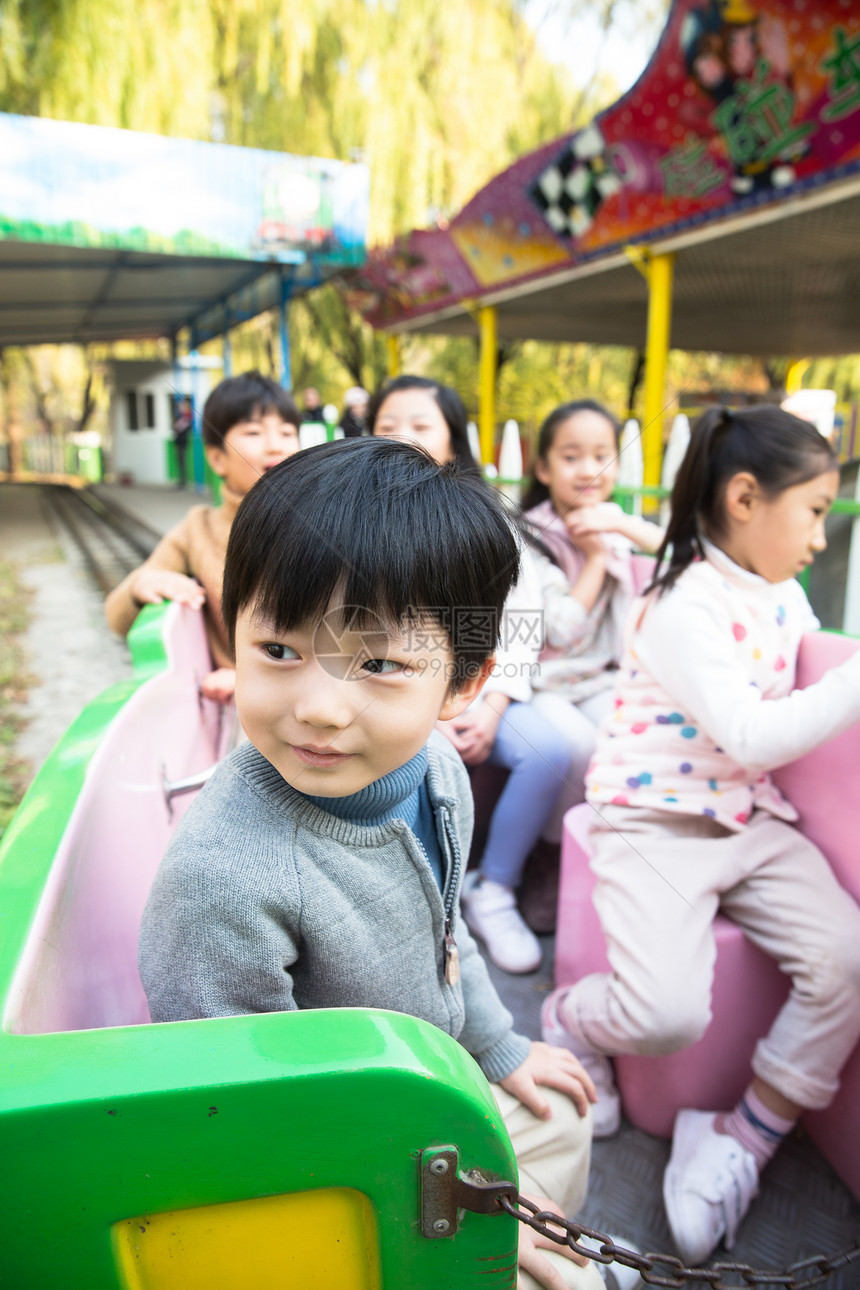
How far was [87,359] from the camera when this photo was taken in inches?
765

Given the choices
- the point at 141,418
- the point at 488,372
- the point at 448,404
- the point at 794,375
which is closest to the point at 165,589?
the point at 448,404

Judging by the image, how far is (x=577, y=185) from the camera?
6.46 metres

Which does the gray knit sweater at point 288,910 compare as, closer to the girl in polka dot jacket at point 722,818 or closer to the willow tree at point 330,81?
the girl in polka dot jacket at point 722,818

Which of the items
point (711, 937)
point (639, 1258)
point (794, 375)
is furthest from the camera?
point (794, 375)

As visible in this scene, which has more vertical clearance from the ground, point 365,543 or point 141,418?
point 141,418

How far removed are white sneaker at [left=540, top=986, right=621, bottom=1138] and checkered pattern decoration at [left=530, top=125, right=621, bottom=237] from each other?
245 inches

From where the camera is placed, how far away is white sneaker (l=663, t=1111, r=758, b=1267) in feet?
3.85

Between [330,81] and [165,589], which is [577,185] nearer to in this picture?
[330,81]

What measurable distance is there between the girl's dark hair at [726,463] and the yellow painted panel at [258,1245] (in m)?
1.09

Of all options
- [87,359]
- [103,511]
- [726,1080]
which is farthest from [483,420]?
[87,359]

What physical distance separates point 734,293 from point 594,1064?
7.99 m

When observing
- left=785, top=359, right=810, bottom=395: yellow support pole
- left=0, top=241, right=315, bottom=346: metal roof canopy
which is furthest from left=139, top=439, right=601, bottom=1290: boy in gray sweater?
left=785, top=359, right=810, bottom=395: yellow support pole

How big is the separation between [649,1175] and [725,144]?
18.4ft

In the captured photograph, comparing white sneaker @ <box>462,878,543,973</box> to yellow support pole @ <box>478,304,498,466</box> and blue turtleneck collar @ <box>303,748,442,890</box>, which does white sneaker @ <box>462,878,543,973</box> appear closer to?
blue turtleneck collar @ <box>303,748,442,890</box>
